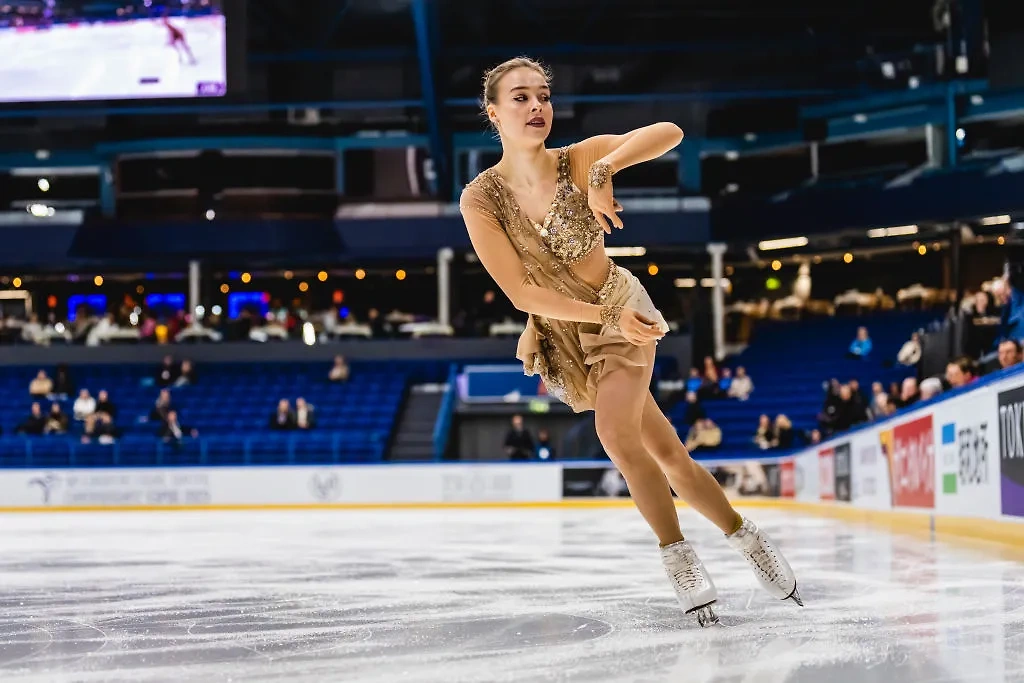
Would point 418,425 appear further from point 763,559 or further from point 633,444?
point 633,444

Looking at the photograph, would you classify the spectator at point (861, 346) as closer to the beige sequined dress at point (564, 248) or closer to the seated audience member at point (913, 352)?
the seated audience member at point (913, 352)

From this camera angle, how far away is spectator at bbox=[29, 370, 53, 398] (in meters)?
21.7

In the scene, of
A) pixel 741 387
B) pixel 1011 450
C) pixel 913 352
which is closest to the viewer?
pixel 1011 450

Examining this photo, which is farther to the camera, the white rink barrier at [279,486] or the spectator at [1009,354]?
the white rink barrier at [279,486]

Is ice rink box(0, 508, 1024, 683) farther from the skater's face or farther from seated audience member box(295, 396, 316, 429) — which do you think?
seated audience member box(295, 396, 316, 429)

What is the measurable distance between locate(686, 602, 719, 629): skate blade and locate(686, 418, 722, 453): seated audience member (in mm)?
14918

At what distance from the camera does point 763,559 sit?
3.69 metres

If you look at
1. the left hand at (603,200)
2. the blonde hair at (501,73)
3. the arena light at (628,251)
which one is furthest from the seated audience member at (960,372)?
the arena light at (628,251)

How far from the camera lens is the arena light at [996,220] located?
21.2 meters

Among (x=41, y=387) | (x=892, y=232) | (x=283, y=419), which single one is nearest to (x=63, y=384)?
(x=41, y=387)

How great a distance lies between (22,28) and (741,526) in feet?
49.9

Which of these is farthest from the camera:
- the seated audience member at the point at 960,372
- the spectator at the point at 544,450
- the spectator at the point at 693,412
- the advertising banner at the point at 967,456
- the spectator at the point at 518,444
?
the spectator at the point at 693,412

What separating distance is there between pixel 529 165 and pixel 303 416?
16763 millimetres

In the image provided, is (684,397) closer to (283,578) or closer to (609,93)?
(609,93)
